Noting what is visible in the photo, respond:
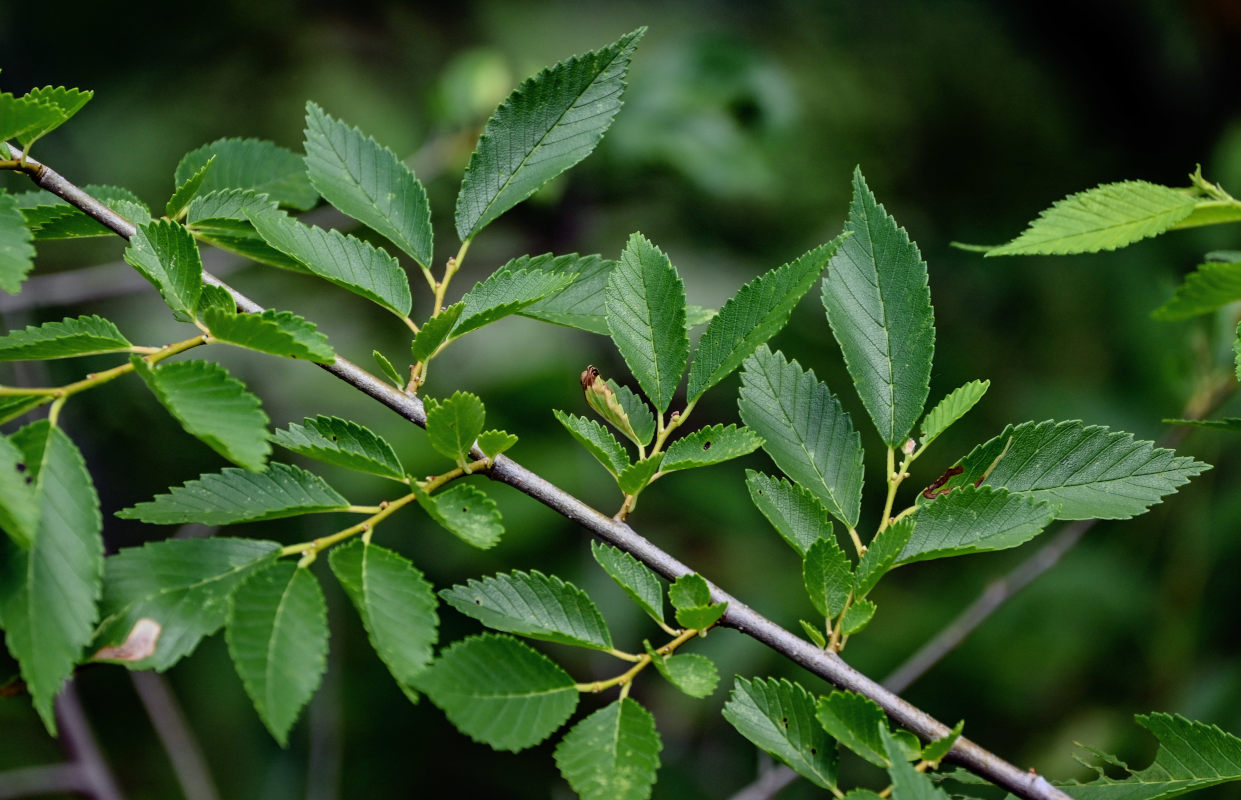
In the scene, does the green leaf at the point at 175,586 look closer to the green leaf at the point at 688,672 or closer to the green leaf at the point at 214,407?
the green leaf at the point at 214,407

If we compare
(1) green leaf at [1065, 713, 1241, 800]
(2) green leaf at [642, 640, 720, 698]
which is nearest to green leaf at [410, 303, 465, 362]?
(2) green leaf at [642, 640, 720, 698]

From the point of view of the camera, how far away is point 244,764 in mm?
1977

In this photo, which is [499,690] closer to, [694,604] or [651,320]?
[694,604]

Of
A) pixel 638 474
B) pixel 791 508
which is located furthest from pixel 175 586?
pixel 791 508

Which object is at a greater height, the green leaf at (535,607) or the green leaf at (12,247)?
the green leaf at (12,247)

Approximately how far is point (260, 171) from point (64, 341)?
1.01 ft

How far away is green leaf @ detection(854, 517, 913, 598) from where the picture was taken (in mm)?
553

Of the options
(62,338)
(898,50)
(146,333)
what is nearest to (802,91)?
(898,50)

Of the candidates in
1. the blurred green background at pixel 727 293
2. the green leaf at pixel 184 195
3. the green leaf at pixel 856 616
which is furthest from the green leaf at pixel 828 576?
the blurred green background at pixel 727 293

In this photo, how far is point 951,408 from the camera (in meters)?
0.63

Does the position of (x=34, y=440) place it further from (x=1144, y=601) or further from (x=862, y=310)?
(x=1144, y=601)

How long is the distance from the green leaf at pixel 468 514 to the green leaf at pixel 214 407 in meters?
0.09

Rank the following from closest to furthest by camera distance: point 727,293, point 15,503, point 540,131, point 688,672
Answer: point 15,503, point 688,672, point 540,131, point 727,293

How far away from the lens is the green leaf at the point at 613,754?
1.71 ft
